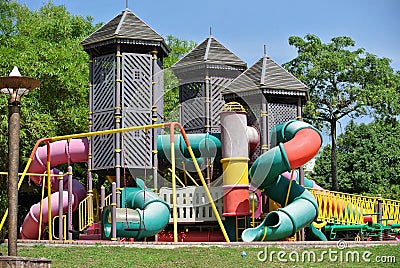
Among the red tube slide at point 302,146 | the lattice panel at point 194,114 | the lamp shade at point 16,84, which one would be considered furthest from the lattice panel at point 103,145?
the lamp shade at point 16,84

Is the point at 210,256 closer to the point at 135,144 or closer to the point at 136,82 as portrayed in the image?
the point at 135,144

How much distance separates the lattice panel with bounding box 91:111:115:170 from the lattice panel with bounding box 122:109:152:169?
1.23 feet

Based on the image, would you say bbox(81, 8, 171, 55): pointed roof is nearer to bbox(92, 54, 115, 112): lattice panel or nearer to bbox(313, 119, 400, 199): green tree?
bbox(92, 54, 115, 112): lattice panel

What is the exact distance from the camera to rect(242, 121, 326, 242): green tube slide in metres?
17.6

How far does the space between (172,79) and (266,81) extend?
7704mm

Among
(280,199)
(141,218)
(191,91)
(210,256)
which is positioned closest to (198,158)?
(191,91)

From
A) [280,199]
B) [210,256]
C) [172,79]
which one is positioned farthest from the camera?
[172,79]

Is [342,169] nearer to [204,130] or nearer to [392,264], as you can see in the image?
[204,130]

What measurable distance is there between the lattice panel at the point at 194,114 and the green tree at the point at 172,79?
1.29m

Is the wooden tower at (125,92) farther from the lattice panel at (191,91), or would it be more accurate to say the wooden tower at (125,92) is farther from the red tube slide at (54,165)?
the lattice panel at (191,91)

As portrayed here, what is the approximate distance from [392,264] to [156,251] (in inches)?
174

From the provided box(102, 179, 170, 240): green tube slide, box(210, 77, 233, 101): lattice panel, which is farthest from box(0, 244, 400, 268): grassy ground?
box(210, 77, 233, 101): lattice panel

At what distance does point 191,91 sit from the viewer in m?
22.9

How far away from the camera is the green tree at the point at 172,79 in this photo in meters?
25.7
